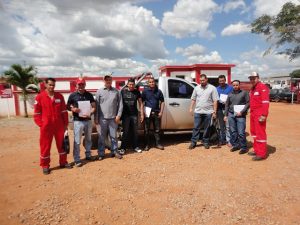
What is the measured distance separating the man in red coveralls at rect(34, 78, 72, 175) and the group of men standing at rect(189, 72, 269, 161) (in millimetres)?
3277

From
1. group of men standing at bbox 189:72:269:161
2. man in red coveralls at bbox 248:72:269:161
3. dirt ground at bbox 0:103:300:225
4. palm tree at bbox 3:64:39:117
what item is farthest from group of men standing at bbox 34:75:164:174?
palm tree at bbox 3:64:39:117

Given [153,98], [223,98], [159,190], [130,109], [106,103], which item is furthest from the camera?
[223,98]

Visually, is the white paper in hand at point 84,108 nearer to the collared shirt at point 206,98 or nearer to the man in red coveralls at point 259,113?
the collared shirt at point 206,98

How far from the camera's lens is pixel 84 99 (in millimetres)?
5758

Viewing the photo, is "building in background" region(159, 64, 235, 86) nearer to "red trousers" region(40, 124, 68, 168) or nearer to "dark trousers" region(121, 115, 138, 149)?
"dark trousers" region(121, 115, 138, 149)

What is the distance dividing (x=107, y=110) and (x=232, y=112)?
297 cm

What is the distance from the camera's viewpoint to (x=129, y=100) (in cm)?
643

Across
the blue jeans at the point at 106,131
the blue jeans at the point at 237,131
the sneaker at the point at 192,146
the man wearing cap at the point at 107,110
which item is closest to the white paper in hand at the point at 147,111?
the man wearing cap at the point at 107,110

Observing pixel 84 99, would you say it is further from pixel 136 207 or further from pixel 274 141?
pixel 274 141

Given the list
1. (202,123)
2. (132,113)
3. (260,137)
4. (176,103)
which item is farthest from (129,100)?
(260,137)

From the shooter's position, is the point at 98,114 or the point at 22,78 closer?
the point at 98,114

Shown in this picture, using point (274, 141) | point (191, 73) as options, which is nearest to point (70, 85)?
point (191, 73)

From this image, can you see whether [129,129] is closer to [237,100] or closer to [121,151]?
[121,151]

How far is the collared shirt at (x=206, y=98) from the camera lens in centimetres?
672
